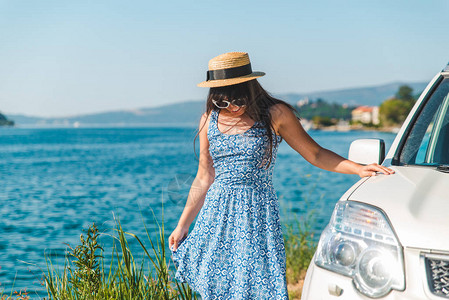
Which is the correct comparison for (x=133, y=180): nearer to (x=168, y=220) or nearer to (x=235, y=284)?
(x=168, y=220)

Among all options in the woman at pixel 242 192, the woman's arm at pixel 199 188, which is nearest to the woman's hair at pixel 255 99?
the woman at pixel 242 192

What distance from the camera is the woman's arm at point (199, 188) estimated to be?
292 cm

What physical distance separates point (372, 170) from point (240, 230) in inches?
27.4

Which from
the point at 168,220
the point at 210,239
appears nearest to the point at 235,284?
the point at 210,239

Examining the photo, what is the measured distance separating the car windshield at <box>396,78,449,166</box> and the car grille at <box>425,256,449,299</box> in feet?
2.92

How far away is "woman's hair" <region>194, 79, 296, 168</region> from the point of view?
273 centimetres

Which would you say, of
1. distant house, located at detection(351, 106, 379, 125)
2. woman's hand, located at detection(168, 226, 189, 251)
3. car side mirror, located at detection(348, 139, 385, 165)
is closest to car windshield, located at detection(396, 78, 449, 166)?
car side mirror, located at detection(348, 139, 385, 165)

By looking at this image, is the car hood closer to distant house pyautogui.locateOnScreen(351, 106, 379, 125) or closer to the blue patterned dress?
the blue patterned dress

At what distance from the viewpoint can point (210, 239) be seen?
2764 mm

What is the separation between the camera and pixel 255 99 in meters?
2.79

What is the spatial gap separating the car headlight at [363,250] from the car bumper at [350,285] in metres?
0.02

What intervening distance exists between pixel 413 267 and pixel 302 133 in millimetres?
1050

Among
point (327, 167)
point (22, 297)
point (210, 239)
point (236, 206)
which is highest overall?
point (327, 167)

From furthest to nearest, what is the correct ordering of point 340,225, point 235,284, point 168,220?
1. point 168,220
2. point 235,284
3. point 340,225
